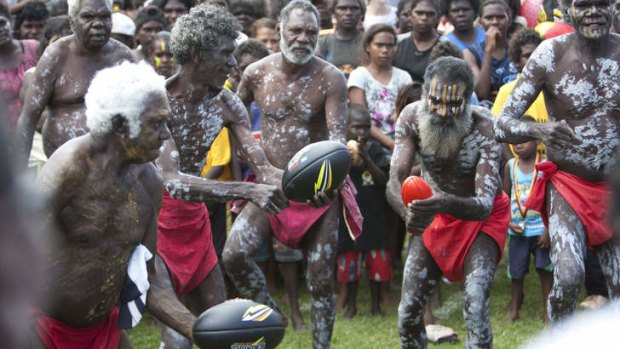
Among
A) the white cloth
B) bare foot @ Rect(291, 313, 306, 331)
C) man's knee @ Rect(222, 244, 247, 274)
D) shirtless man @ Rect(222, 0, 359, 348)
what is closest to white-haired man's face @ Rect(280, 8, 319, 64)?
shirtless man @ Rect(222, 0, 359, 348)

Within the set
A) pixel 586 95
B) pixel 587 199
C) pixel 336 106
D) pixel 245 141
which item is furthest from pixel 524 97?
pixel 245 141

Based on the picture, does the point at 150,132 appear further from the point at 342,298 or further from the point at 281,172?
the point at 342,298

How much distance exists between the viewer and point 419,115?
22.2 feet

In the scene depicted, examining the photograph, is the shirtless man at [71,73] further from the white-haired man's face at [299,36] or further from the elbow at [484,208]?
the elbow at [484,208]

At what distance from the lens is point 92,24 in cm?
730

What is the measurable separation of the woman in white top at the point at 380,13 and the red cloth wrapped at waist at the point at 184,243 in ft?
15.0

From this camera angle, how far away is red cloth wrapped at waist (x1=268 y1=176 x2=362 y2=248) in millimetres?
7160

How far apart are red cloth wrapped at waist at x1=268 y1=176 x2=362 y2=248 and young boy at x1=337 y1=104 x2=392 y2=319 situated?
135 cm

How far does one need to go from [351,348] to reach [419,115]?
1944 millimetres

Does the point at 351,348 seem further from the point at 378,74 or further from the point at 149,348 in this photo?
the point at 378,74

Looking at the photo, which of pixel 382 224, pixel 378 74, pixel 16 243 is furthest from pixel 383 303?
pixel 16 243

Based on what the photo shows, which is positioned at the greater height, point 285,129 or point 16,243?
point 16,243

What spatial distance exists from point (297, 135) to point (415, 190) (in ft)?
4.55

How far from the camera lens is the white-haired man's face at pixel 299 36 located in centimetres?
743
